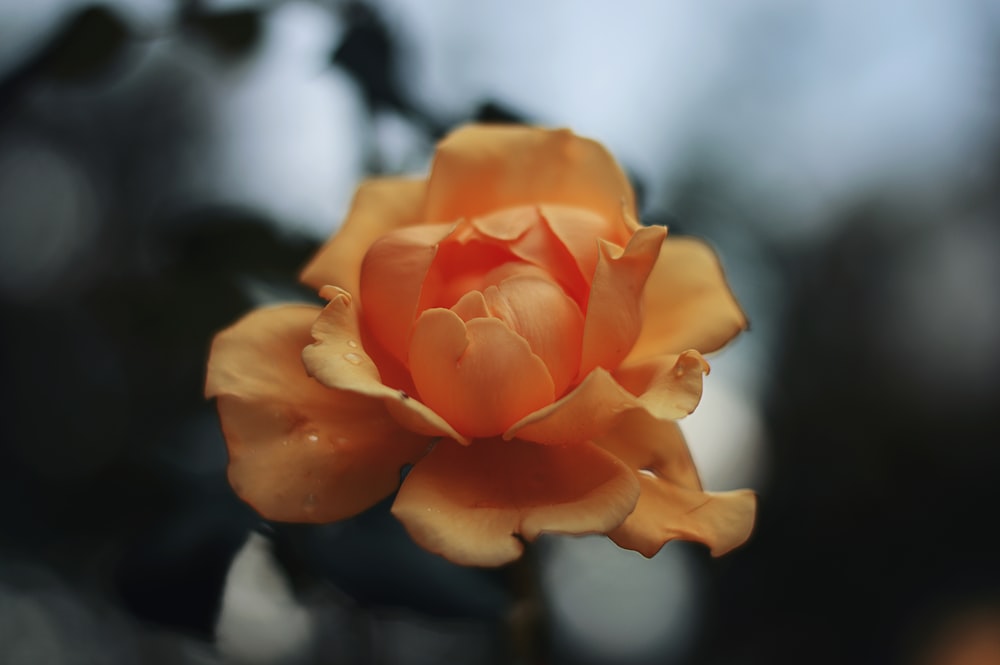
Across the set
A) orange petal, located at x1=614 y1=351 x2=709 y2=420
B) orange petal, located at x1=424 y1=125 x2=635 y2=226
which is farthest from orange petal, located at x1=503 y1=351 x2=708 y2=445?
orange petal, located at x1=424 y1=125 x2=635 y2=226

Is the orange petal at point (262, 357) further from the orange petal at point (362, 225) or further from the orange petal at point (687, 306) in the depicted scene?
the orange petal at point (687, 306)

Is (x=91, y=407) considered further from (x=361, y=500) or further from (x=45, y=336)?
(x=361, y=500)

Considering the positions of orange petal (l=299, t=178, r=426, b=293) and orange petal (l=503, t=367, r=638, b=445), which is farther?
orange petal (l=299, t=178, r=426, b=293)

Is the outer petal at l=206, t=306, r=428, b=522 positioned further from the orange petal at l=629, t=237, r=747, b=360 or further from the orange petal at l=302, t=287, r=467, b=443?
the orange petal at l=629, t=237, r=747, b=360

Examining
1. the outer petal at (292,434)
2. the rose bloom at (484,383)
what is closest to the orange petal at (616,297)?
the rose bloom at (484,383)

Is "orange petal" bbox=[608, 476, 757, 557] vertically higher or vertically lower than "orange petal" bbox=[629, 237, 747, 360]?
lower

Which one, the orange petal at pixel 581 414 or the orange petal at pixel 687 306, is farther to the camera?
the orange petal at pixel 687 306

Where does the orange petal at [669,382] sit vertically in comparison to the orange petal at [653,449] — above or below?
above
